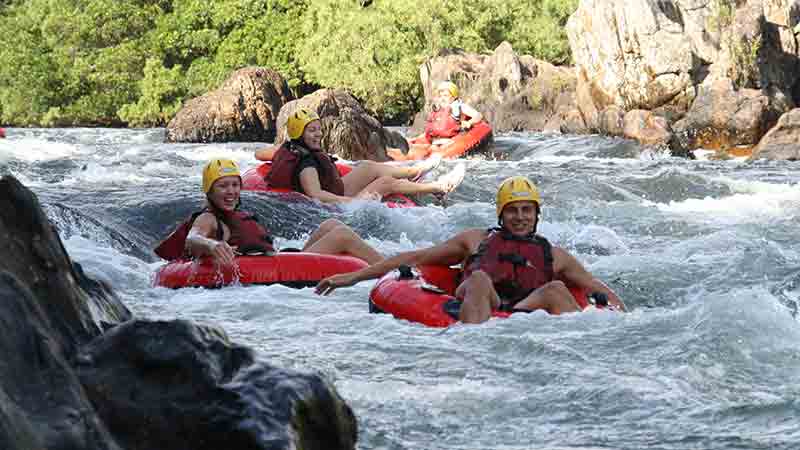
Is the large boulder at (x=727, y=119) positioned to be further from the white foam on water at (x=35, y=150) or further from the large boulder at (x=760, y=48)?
the white foam on water at (x=35, y=150)

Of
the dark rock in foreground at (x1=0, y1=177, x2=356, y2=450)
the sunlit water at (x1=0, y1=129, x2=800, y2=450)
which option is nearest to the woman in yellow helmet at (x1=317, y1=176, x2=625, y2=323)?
the sunlit water at (x1=0, y1=129, x2=800, y2=450)

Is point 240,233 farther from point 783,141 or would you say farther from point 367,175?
point 783,141

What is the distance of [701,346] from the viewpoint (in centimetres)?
593

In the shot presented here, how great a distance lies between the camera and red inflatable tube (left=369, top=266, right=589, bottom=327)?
21.1 ft

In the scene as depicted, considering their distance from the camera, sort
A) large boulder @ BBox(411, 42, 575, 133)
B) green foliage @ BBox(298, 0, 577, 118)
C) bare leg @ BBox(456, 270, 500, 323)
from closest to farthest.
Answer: bare leg @ BBox(456, 270, 500, 323) < large boulder @ BBox(411, 42, 575, 133) < green foliage @ BBox(298, 0, 577, 118)

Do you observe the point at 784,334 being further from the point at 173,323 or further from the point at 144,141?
the point at 144,141

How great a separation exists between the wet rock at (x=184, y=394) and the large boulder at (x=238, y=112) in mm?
19112

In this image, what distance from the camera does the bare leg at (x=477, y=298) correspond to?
6262mm

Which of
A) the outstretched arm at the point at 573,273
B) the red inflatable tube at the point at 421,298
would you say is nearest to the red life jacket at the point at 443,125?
the red inflatable tube at the point at 421,298

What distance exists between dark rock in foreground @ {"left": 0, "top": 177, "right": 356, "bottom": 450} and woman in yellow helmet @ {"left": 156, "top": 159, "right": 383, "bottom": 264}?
4.23 meters

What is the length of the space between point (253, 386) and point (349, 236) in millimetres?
5058

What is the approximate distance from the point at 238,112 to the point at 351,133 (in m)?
6.61

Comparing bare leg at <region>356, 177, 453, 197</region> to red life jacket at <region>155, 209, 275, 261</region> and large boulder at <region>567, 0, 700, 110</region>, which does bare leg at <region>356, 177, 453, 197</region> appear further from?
large boulder at <region>567, 0, 700, 110</region>

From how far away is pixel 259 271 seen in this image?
304 inches
